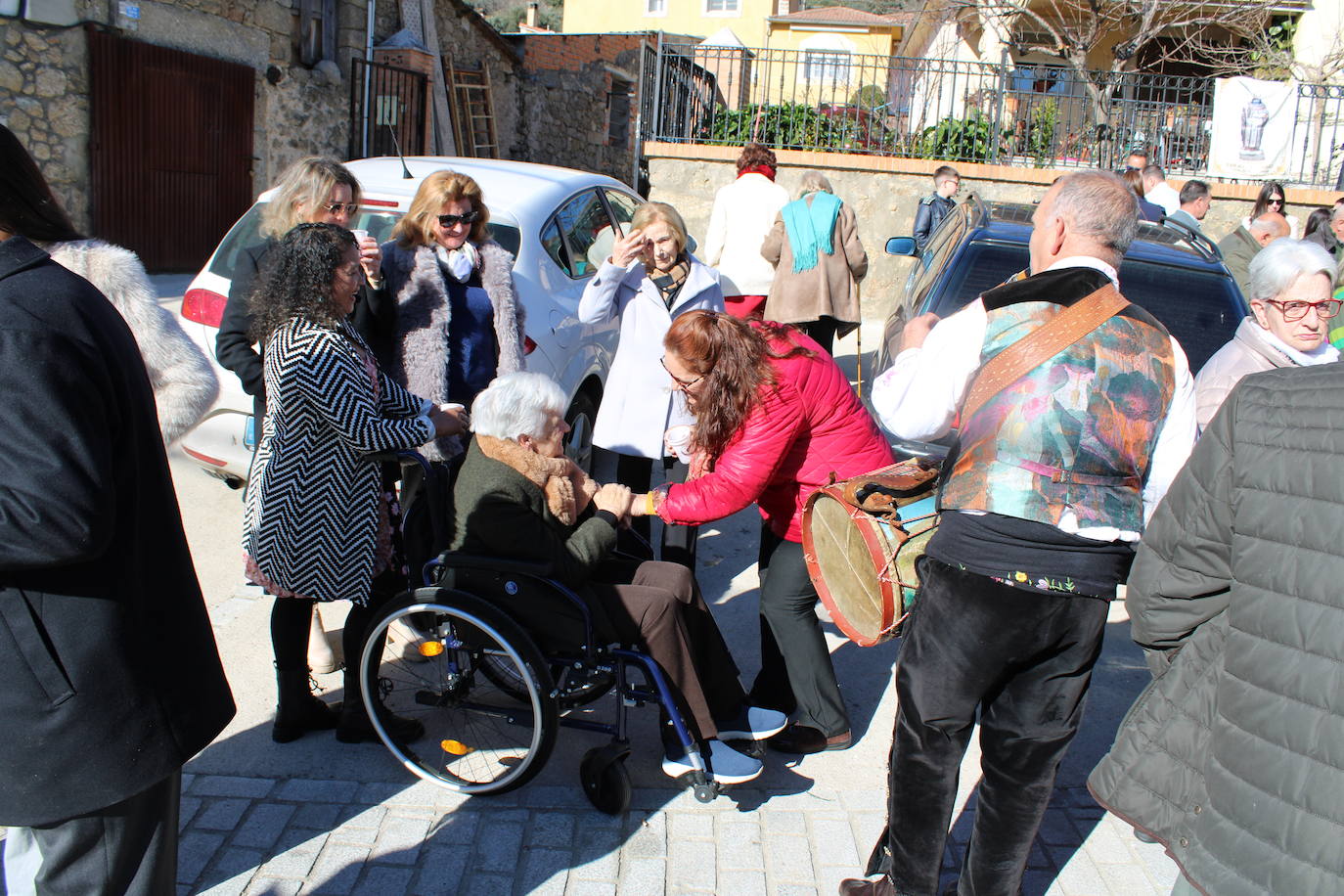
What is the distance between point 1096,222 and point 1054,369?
1.28 feet

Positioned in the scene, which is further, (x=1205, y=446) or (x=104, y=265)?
(x=104, y=265)

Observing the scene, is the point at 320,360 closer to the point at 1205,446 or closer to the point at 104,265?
the point at 104,265

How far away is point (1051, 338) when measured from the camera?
2.34 m

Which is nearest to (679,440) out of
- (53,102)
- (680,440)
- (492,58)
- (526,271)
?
(680,440)

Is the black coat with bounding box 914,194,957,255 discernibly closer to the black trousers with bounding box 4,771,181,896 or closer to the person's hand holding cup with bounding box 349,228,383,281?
the person's hand holding cup with bounding box 349,228,383,281

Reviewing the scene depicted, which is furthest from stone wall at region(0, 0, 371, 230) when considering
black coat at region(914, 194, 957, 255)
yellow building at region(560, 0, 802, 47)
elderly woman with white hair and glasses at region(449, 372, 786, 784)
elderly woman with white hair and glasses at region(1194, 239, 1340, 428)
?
yellow building at region(560, 0, 802, 47)

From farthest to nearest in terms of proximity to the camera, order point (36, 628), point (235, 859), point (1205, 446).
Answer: point (235, 859), point (1205, 446), point (36, 628)

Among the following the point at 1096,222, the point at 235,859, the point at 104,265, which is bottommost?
the point at 235,859

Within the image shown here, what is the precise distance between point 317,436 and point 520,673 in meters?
0.95

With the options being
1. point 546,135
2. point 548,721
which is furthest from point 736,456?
point 546,135

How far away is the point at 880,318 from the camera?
12906mm

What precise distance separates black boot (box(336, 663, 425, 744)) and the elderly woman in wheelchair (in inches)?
2.9

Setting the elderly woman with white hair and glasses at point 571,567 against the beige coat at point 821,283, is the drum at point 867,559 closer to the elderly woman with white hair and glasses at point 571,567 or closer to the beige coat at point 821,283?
the elderly woman with white hair and glasses at point 571,567

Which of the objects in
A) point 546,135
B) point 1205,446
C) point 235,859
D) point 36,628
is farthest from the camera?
point 546,135
